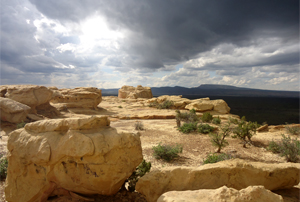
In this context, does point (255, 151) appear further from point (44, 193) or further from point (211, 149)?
point (44, 193)

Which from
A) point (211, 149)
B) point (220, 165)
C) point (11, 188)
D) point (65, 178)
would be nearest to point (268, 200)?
point (220, 165)

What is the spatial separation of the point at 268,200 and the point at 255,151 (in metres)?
6.66

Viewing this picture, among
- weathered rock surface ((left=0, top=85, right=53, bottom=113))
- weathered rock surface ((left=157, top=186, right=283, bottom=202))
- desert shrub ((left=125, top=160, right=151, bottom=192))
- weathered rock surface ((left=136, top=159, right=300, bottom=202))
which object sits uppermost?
weathered rock surface ((left=0, top=85, right=53, bottom=113))

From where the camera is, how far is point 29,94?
1526 centimetres

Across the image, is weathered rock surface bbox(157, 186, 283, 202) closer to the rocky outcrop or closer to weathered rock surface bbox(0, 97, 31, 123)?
weathered rock surface bbox(0, 97, 31, 123)

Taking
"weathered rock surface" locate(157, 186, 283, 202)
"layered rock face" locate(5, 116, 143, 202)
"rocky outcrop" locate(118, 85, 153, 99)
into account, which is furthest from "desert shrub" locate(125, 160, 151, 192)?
"rocky outcrop" locate(118, 85, 153, 99)

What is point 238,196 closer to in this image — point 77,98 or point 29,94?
point 29,94

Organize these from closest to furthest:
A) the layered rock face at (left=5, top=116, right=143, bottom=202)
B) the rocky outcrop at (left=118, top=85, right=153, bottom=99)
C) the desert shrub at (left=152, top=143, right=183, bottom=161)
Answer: the layered rock face at (left=5, top=116, right=143, bottom=202) → the desert shrub at (left=152, top=143, right=183, bottom=161) → the rocky outcrop at (left=118, top=85, right=153, bottom=99)

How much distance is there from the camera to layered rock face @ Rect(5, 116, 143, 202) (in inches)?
137

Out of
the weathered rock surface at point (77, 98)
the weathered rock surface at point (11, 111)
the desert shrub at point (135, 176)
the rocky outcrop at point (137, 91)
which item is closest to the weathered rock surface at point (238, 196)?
the desert shrub at point (135, 176)

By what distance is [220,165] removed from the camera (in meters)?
3.71

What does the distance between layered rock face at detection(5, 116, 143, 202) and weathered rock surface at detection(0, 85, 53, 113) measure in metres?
14.1

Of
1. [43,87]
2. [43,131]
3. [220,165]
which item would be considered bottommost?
[220,165]

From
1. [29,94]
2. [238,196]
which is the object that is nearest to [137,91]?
[29,94]
